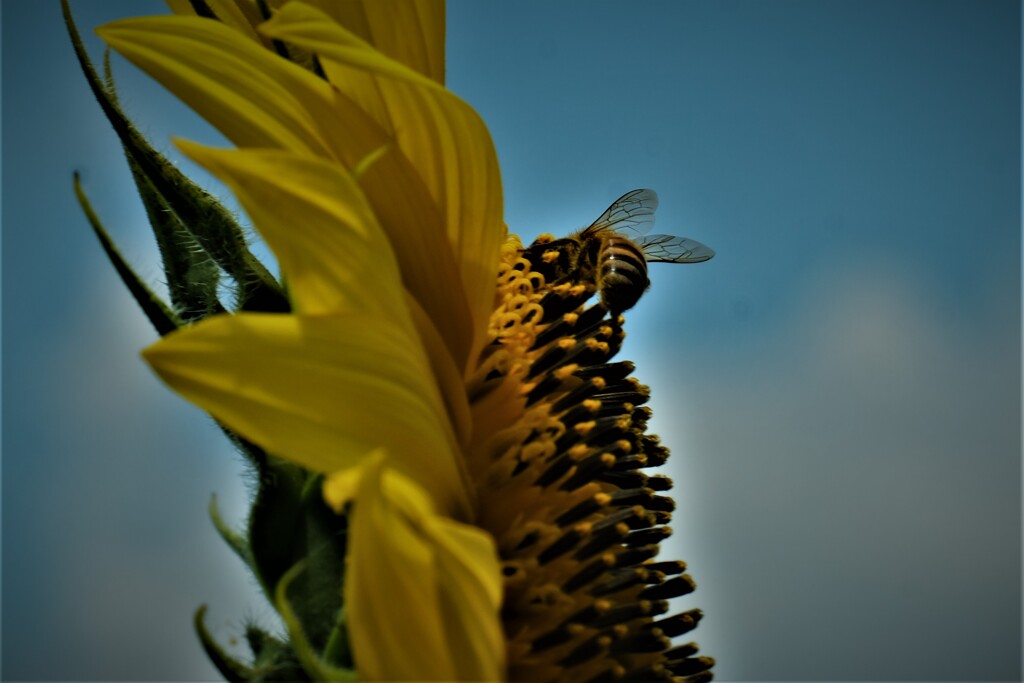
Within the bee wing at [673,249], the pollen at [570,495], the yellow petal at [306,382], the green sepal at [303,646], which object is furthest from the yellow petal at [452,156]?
the bee wing at [673,249]

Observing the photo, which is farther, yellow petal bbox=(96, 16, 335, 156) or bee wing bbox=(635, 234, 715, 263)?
bee wing bbox=(635, 234, 715, 263)

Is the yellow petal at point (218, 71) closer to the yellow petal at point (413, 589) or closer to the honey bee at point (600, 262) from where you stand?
the yellow petal at point (413, 589)

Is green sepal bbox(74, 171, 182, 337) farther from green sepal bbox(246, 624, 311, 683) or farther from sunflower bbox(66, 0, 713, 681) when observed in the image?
green sepal bbox(246, 624, 311, 683)

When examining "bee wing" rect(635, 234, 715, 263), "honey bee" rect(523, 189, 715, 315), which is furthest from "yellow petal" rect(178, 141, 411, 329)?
"bee wing" rect(635, 234, 715, 263)

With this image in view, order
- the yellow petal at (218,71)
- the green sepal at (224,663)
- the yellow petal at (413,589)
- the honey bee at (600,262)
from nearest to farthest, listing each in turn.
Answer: the yellow petal at (413,589) < the yellow petal at (218,71) < the green sepal at (224,663) < the honey bee at (600,262)

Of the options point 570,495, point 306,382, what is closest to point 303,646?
point 306,382

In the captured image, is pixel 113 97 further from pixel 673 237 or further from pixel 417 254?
pixel 673 237
